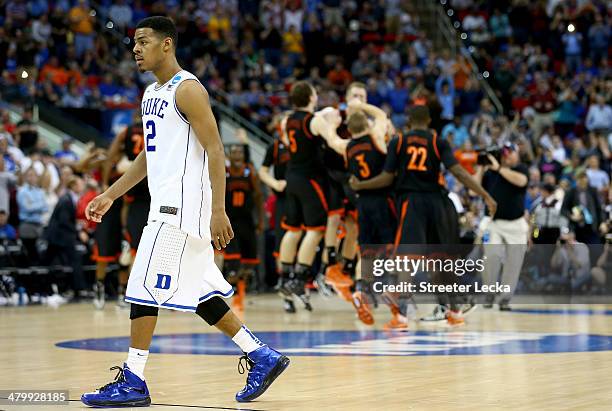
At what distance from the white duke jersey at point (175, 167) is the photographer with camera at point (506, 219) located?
27.3 feet

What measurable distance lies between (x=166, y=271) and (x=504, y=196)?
899 centimetres

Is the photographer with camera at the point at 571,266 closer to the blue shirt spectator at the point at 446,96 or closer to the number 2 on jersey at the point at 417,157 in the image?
the number 2 on jersey at the point at 417,157

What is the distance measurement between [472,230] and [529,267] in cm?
139

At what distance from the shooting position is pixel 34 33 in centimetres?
2275

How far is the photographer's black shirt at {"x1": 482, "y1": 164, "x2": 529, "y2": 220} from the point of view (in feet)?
49.3

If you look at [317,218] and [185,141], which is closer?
[185,141]

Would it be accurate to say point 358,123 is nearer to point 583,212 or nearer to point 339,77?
point 583,212

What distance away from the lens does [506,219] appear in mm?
15188

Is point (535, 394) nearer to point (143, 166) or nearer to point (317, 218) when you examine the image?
point (143, 166)

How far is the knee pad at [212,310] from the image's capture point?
23.0ft

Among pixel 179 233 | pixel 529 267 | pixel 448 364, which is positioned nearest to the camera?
pixel 179 233

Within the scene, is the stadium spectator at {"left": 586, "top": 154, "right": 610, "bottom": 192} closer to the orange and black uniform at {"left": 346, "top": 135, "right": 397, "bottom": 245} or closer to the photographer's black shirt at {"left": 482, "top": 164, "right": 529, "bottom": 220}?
the photographer's black shirt at {"left": 482, "top": 164, "right": 529, "bottom": 220}

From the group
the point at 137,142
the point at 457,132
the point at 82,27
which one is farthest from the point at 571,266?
the point at 82,27

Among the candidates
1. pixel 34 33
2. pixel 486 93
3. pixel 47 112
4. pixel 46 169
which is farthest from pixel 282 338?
pixel 486 93
